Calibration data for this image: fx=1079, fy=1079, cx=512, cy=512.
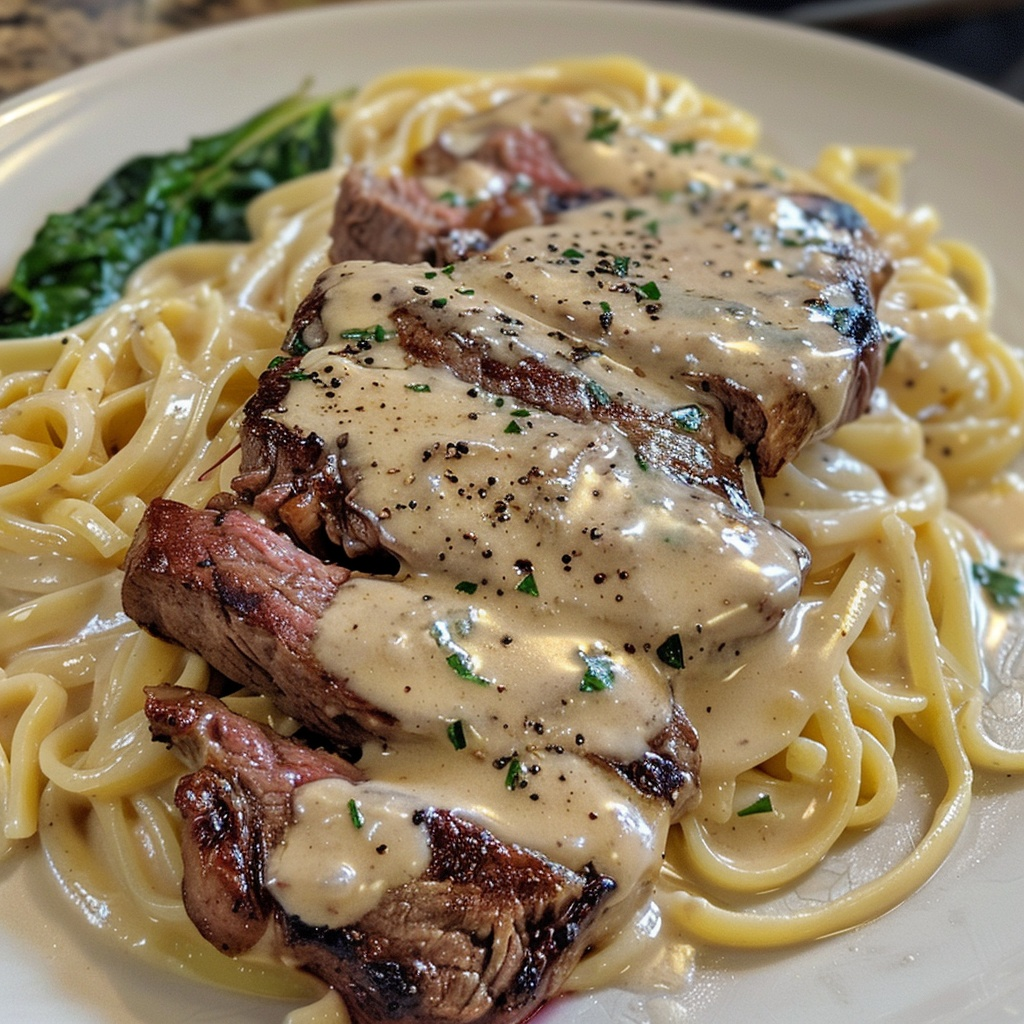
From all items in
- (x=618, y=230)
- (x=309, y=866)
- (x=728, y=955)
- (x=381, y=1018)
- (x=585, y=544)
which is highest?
(x=618, y=230)

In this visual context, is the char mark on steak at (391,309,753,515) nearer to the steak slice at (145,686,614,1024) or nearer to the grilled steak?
the grilled steak

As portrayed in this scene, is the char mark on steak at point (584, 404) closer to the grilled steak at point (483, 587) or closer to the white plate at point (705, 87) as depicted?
the grilled steak at point (483, 587)

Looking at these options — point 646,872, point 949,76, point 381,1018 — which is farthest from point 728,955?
point 949,76

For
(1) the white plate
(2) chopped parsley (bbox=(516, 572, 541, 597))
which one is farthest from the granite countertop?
(2) chopped parsley (bbox=(516, 572, 541, 597))

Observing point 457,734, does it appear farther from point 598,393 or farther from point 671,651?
point 598,393

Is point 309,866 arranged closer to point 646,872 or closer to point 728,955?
point 646,872

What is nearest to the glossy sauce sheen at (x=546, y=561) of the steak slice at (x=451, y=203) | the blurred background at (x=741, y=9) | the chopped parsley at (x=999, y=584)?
the steak slice at (x=451, y=203)
